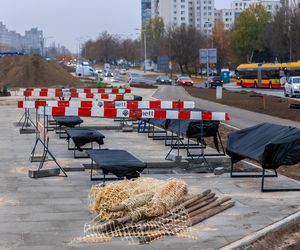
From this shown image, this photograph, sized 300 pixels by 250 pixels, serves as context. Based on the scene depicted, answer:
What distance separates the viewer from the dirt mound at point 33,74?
6925cm

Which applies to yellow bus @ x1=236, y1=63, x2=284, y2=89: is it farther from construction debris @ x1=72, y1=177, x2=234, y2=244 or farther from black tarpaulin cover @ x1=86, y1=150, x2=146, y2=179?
construction debris @ x1=72, y1=177, x2=234, y2=244

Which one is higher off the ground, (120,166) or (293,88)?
(120,166)

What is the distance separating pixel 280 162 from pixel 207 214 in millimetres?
2360

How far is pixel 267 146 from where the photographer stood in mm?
10711

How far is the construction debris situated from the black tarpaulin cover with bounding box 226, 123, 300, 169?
1.52m

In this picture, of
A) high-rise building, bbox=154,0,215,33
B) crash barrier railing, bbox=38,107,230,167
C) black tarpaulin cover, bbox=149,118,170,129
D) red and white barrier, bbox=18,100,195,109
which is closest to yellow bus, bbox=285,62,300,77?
black tarpaulin cover, bbox=149,118,170,129

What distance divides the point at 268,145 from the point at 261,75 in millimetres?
60921

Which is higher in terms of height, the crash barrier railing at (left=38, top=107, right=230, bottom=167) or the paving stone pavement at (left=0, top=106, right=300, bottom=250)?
the crash barrier railing at (left=38, top=107, right=230, bottom=167)

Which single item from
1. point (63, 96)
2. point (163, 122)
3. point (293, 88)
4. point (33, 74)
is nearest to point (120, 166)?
point (163, 122)

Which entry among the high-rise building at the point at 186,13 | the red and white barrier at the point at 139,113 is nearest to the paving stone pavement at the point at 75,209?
the red and white barrier at the point at 139,113

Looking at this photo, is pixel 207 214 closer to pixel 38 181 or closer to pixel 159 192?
pixel 159 192

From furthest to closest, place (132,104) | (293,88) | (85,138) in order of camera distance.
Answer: (293,88) → (132,104) → (85,138)

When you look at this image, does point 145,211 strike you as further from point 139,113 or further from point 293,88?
point 293,88

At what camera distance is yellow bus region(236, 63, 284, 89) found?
68.2 metres
